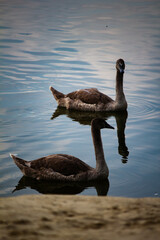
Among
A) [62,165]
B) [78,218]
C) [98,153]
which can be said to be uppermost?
[78,218]

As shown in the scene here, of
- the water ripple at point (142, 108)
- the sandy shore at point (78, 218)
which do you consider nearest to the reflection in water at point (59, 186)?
the sandy shore at point (78, 218)

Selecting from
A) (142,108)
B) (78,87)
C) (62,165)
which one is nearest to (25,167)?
(62,165)

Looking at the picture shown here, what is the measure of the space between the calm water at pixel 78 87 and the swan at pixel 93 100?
40cm

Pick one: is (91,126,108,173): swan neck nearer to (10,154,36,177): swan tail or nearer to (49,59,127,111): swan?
(10,154,36,177): swan tail

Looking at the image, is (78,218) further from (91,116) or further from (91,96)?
(91,96)

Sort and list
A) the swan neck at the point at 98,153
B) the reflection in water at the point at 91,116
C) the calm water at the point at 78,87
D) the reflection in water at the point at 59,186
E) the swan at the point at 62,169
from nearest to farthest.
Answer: the reflection in water at the point at 59,186 < the swan at the point at 62,169 < the swan neck at the point at 98,153 < the calm water at the point at 78,87 < the reflection in water at the point at 91,116

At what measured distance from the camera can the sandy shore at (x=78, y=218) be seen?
507 centimetres

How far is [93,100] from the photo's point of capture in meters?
15.6

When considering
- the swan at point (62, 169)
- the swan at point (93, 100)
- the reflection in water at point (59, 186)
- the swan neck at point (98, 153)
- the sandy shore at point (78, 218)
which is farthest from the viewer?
the swan at point (93, 100)

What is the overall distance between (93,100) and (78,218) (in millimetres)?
10230

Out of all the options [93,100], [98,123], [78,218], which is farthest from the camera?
[93,100]

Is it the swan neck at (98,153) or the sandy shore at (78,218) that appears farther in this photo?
the swan neck at (98,153)

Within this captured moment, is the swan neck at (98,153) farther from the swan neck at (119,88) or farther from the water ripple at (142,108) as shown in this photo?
the swan neck at (119,88)

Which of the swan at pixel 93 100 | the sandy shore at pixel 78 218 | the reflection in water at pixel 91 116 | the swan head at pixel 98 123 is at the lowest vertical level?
the reflection in water at pixel 91 116
